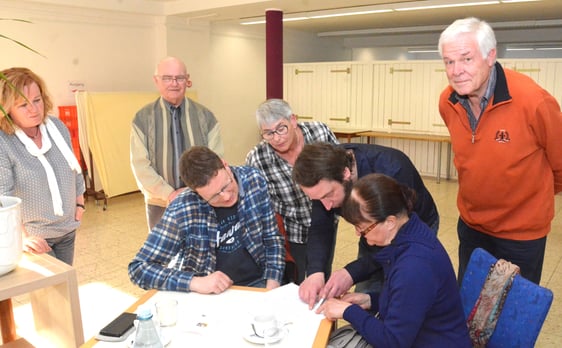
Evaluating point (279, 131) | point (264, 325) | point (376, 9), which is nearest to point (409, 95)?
point (376, 9)

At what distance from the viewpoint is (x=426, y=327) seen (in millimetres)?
1506

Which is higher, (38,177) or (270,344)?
(38,177)

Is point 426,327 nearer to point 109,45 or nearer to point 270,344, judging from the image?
point 270,344

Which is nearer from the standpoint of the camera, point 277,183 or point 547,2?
point 277,183

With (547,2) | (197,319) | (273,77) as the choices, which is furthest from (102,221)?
(547,2)

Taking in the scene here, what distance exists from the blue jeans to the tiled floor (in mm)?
735

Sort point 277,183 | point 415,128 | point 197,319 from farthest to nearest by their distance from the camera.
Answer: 1. point 415,128
2. point 277,183
3. point 197,319

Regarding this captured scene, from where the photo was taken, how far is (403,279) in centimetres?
144

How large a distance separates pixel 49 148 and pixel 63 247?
0.51 meters

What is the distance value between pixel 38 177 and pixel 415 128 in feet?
21.3

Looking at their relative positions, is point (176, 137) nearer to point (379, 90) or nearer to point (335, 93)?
point (379, 90)

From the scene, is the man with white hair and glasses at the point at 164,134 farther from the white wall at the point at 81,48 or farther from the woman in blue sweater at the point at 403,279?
the white wall at the point at 81,48

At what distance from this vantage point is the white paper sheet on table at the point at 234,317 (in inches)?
58.2

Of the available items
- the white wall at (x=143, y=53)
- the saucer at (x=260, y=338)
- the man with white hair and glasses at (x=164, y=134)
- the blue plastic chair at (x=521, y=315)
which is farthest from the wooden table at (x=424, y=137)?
the saucer at (x=260, y=338)
